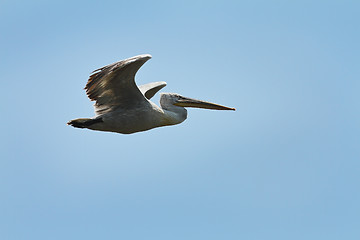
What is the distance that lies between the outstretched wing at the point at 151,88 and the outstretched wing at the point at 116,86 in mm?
2432

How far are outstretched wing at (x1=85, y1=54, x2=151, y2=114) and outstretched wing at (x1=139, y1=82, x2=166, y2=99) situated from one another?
7.98ft

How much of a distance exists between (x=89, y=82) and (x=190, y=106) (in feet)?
10.0

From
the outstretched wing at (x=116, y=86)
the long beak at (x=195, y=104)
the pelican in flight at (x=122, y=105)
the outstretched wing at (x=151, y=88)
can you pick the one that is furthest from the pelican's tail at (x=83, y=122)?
the outstretched wing at (x=151, y=88)

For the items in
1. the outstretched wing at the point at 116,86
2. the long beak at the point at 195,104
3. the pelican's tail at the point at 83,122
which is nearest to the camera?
the outstretched wing at the point at 116,86

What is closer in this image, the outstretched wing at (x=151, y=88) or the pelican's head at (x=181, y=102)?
the pelican's head at (x=181, y=102)

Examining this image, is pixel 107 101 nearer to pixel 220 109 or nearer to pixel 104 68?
pixel 104 68

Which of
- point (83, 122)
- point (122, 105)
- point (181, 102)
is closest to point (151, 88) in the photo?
point (181, 102)

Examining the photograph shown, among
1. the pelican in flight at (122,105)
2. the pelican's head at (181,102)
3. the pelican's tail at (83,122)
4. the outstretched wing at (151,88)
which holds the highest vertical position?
the outstretched wing at (151,88)

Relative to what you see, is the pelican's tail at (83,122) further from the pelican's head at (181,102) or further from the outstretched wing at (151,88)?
the outstretched wing at (151,88)

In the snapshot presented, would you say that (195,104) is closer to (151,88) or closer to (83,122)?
(151,88)

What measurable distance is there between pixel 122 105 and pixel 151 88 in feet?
8.32

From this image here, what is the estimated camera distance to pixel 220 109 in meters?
15.2

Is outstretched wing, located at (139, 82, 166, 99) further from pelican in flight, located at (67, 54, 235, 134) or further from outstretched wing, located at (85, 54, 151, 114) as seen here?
outstretched wing, located at (85, 54, 151, 114)

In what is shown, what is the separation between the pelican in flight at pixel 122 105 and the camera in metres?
12.5
